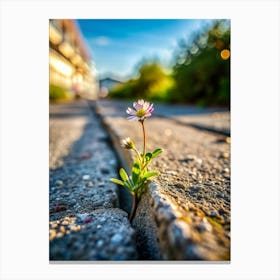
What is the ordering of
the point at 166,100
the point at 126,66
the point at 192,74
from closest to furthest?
the point at 126,66, the point at 192,74, the point at 166,100

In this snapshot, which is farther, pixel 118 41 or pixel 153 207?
pixel 118 41

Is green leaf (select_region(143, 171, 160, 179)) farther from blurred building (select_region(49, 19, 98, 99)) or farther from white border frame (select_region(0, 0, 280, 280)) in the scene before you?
blurred building (select_region(49, 19, 98, 99))

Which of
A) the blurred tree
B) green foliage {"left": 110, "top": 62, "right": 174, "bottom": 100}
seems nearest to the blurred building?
the blurred tree

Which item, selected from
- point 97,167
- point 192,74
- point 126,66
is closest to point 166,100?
point 192,74

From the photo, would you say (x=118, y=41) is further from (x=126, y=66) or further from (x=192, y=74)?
(x=192, y=74)
